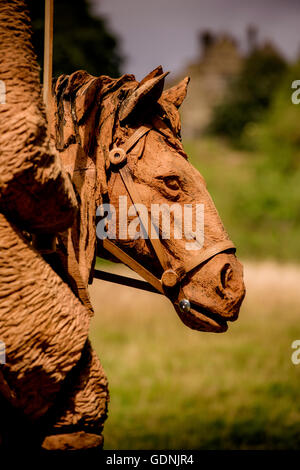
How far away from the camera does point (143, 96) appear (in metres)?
1.74

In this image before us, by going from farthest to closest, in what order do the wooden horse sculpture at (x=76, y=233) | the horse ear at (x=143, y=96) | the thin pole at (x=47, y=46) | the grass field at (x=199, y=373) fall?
1. the grass field at (x=199, y=373)
2. the horse ear at (x=143, y=96)
3. the thin pole at (x=47, y=46)
4. the wooden horse sculpture at (x=76, y=233)

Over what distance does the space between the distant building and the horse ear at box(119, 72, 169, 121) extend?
33175 millimetres

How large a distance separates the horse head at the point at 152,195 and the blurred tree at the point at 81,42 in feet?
2.54

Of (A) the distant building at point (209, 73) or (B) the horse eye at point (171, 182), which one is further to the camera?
(A) the distant building at point (209, 73)

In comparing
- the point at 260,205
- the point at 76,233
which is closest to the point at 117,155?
the point at 76,233

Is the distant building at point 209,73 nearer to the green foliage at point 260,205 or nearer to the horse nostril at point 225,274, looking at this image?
the green foliage at point 260,205

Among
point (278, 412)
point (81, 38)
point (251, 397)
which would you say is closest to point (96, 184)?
point (81, 38)

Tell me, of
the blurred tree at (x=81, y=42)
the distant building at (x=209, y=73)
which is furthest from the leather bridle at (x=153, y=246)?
the distant building at (x=209, y=73)

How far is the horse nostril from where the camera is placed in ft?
5.82

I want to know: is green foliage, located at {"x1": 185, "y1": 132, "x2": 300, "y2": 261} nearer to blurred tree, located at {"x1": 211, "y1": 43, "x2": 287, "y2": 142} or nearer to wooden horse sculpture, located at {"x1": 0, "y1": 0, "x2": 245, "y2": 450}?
blurred tree, located at {"x1": 211, "y1": 43, "x2": 287, "y2": 142}

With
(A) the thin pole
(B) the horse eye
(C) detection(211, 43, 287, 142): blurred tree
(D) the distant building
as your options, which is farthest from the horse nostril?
(D) the distant building

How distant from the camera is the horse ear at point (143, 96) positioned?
5.65ft

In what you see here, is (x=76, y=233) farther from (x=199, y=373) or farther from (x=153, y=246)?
(x=199, y=373)

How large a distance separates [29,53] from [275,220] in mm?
15779
